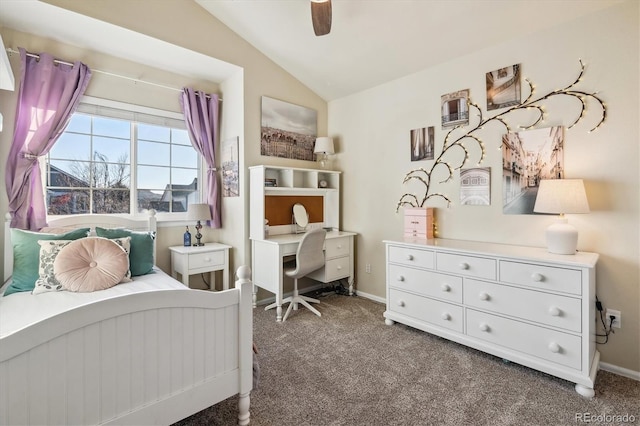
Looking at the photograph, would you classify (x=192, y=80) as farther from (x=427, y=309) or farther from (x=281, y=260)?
(x=427, y=309)

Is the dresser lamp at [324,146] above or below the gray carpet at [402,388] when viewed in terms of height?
above

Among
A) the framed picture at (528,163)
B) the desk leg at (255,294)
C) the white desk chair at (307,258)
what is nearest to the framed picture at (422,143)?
the framed picture at (528,163)

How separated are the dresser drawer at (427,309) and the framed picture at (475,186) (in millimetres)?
1009

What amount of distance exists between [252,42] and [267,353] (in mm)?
3197

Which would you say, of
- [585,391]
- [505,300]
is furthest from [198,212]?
[585,391]

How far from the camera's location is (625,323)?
7.07 ft

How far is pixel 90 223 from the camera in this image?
2.83 m

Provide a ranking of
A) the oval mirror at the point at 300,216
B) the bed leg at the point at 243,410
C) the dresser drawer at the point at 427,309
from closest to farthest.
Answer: the bed leg at the point at 243,410, the dresser drawer at the point at 427,309, the oval mirror at the point at 300,216

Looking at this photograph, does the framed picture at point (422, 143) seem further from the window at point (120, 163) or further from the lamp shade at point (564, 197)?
the window at point (120, 163)

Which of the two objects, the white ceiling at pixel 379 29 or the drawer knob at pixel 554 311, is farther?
the white ceiling at pixel 379 29

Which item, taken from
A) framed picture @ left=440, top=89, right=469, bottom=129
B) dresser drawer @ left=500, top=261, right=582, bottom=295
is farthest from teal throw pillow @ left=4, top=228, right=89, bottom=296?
framed picture @ left=440, top=89, right=469, bottom=129

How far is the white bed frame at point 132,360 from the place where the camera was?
3.50ft

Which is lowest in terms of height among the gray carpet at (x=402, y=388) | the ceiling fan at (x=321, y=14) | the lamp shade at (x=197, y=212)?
the gray carpet at (x=402, y=388)

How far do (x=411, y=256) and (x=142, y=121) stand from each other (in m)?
3.11
